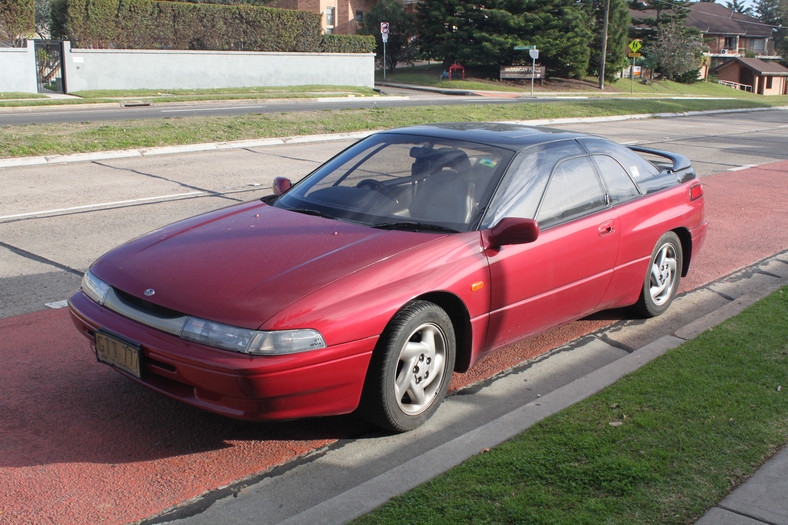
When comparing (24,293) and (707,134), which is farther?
(707,134)

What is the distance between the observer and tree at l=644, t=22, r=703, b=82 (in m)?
61.8

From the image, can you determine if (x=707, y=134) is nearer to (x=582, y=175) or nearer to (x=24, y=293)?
(x=582, y=175)

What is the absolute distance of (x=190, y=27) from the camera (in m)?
37.4

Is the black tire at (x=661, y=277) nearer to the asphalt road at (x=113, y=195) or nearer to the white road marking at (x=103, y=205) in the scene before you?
the asphalt road at (x=113, y=195)

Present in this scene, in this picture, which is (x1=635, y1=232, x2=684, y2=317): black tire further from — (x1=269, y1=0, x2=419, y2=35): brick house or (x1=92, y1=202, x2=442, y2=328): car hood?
(x1=269, y1=0, x2=419, y2=35): brick house

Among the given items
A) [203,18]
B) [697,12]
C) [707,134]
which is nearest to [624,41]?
[203,18]

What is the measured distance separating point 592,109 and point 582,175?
22682mm

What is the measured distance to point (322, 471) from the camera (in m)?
3.50

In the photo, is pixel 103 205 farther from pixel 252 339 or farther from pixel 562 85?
pixel 562 85

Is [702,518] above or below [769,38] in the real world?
below

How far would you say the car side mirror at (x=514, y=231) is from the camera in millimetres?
4051

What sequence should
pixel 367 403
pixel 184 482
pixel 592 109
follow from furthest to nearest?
pixel 592 109
pixel 367 403
pixel 184 482

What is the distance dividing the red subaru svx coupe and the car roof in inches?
0.8

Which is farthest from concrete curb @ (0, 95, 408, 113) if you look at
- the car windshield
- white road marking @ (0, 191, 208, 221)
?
the car windshield
